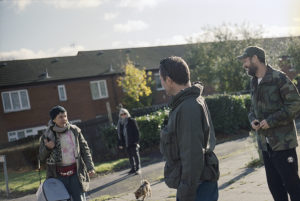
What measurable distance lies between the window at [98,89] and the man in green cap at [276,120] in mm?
28808

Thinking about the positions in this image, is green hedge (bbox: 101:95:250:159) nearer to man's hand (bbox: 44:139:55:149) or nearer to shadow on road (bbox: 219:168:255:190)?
shadow on road (bbox: 219:168:255:190)

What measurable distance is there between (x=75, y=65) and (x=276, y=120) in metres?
31.6

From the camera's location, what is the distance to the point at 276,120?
375 cm

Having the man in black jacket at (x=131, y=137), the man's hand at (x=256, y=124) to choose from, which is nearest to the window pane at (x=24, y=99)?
the man in black jacket at (x=131, y=137)

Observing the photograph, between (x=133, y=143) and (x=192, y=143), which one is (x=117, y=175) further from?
(x=192, y=143)

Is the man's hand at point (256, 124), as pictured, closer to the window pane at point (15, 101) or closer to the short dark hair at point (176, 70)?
the short dark hair at point (176, 70)

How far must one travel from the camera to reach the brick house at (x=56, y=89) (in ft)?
93.4

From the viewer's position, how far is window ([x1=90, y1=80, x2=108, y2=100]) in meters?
32.3

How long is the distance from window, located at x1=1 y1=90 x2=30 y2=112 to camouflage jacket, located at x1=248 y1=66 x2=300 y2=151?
1074 inches

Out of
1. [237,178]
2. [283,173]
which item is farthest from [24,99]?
[283,173]

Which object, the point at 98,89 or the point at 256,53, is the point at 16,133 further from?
the point at 256,53

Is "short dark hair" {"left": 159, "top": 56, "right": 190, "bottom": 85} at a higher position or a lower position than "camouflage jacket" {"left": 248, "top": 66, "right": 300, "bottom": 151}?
higher

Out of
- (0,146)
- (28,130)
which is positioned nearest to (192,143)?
(0,146)

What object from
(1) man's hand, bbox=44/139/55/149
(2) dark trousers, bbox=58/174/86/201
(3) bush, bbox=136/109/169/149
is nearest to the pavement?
(2) dark trousers, bbox=58/174/86/201
